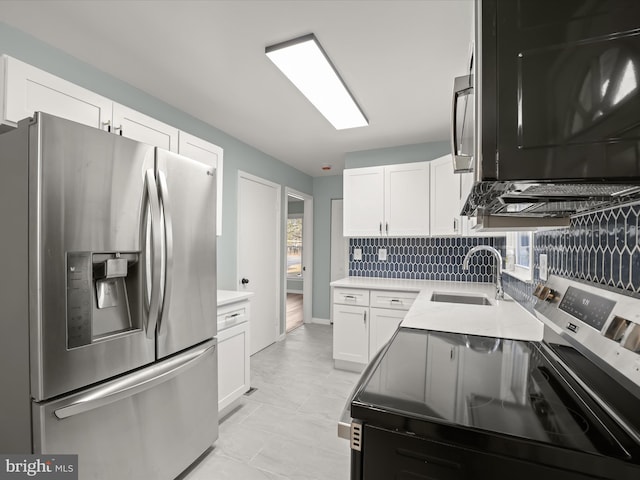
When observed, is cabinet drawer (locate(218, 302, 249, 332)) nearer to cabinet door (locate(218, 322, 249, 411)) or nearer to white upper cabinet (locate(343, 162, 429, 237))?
cabinet door (locate(218, 322, 249, 411))

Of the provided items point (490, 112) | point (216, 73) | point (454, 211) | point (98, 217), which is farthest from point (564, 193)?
point (454, 211)

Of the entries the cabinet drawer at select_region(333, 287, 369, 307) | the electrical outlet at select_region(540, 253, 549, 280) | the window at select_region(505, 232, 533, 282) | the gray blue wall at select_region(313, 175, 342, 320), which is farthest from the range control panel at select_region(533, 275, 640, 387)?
the gray blue wall at select_region(313, 175, 342, 320)

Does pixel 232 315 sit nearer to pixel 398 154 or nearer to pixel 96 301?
pixel 96 301

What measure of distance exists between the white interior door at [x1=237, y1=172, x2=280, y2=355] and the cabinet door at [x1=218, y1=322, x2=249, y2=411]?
1.02 m

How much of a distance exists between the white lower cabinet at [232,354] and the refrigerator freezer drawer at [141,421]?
11.2 inches

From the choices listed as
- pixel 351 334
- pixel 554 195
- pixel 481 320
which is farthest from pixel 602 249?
pixel 351 334

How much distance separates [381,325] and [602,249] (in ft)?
7.42

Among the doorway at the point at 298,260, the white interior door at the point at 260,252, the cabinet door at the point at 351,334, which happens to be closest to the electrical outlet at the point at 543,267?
the cabinet door at the point at 351,334

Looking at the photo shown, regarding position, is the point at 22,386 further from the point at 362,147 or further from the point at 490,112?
the point at 362,147

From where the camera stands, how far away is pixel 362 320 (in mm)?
3137

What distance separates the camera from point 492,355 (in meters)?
1.06

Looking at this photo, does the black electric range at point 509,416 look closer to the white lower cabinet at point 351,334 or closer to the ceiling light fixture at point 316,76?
the ceiling light fixture at point 316,76

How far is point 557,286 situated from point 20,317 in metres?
1.97

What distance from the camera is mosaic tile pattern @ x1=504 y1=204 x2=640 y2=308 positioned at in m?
0.81
